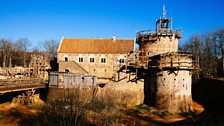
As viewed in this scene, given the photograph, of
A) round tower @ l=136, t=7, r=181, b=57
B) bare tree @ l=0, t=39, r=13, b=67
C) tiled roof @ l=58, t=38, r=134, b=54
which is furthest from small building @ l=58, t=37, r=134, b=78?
bare tree @ l=0, t=39, r=13, b=67

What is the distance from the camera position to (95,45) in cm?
4591

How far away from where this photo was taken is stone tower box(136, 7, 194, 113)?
30.1 m

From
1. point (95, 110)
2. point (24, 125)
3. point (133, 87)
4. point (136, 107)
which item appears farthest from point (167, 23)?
point (24, 125)

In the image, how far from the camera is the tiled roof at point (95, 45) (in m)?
44.8

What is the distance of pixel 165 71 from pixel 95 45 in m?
18.5

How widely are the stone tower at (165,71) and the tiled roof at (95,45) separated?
36.6 ft

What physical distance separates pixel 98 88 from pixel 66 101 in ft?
60.1

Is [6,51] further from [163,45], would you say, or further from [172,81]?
[172,81]

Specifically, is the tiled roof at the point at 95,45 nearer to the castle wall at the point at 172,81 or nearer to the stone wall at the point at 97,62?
the stone wall at the point at 97,62

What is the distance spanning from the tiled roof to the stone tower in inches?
439

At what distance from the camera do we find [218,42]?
54188 millimetres

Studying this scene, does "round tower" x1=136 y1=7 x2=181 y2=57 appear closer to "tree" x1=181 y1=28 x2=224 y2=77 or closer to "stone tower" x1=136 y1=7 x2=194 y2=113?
"stone tower" x1=136 y1=7 x2=194 y2=113

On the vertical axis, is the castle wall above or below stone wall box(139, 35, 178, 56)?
below

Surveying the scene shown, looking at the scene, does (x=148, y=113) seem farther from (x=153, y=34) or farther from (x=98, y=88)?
(x=153, y=34)
